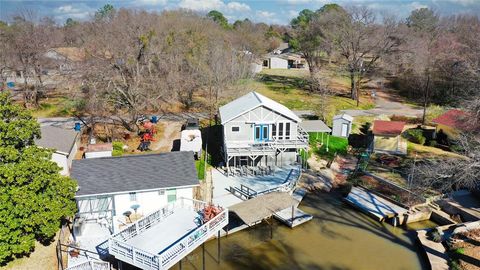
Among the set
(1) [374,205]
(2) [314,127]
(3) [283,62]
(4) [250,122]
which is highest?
(3) [283,62]

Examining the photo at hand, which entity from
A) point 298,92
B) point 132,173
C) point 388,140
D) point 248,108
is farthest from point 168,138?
point 298,92

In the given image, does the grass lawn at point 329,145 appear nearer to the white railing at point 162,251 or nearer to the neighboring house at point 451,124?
the neighboring house at point 451,124

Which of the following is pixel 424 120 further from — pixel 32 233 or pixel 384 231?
pixel 32 233

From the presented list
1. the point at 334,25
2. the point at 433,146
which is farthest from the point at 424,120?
the point at 334,25

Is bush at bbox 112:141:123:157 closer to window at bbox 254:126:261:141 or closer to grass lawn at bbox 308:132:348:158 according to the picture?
window at bbox 254:126:261:141

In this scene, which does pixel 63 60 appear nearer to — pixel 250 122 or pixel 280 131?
pixel 250 122

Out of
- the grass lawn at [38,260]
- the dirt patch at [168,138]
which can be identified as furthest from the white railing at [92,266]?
the dirt patch at [168,138]
